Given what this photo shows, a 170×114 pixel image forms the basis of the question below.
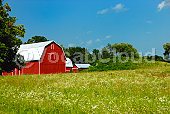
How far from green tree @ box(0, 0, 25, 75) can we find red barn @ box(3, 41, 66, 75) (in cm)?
2713

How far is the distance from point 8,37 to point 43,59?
3218 cm

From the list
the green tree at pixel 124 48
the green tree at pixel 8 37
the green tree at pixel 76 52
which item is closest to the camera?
the green tree at pixel 8 37

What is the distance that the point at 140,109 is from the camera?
36.9ft

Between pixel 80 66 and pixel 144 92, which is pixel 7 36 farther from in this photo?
pixel 80 66

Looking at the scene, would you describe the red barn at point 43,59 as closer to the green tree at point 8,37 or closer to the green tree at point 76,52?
the green tree at point 8,37

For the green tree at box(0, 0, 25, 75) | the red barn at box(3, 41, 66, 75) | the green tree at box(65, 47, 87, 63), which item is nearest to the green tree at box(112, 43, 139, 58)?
the green tree at box(65, 47, 87, 63)

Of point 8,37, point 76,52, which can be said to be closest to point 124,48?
point 76,52

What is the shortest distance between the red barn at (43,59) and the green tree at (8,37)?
27126mm

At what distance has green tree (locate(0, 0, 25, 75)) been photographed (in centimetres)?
4347

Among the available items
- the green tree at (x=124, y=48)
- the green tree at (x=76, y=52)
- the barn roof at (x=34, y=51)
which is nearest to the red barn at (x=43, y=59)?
the barn roof at (x=34, y=51)

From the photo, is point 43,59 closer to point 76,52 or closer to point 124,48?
point 76,52

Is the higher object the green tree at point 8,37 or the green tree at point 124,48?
the green tree at point 124,48

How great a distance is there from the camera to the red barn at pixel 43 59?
75625 mm

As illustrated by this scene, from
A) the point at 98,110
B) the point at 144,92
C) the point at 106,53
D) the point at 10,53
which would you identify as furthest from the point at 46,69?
the point at 106,53
